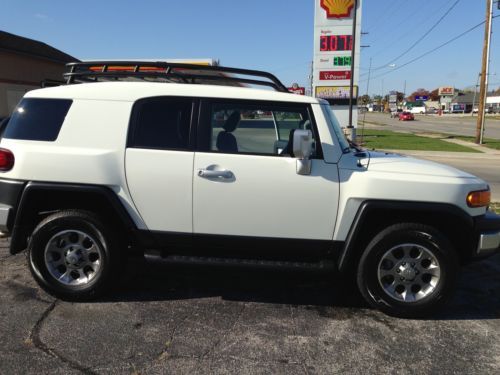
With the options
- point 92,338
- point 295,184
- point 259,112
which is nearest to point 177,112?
point 259,112

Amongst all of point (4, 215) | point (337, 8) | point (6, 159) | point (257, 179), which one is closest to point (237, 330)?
point (257, 179)

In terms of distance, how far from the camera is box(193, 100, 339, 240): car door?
353cm

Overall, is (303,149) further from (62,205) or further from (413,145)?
(413,145)

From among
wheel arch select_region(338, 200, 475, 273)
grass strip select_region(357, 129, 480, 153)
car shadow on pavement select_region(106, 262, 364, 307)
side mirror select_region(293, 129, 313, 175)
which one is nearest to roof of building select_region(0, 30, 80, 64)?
grass strip select_region(357, 129, 480, 153)

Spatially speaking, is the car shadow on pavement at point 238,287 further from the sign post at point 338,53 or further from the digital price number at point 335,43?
the digital price number at point 335,43

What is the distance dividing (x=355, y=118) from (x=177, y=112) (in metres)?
19.9

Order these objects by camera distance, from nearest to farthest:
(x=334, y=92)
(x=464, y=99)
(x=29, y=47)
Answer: (x=334, y=92)
(x=29, y=47)
(x=464, y=99)

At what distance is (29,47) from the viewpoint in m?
23.5

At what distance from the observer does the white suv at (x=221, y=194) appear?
353 cm

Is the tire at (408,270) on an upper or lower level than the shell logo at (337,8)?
lower

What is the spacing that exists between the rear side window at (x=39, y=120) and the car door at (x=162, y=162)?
643mm

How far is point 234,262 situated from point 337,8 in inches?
777

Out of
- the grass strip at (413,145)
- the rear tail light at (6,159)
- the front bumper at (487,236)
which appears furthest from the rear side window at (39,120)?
the grass strip at (413,145)

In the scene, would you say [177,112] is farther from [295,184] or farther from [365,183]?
[365,183]
